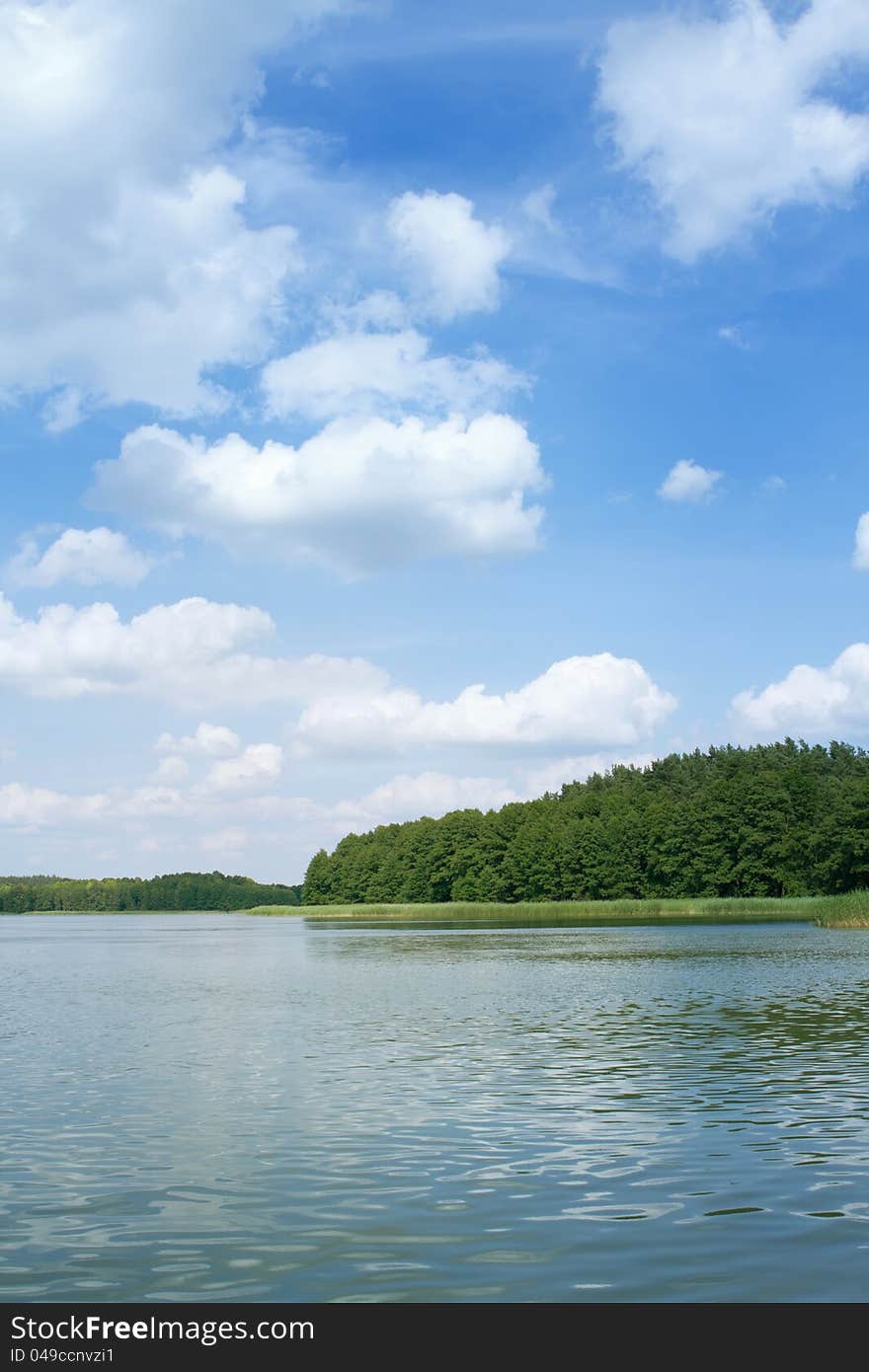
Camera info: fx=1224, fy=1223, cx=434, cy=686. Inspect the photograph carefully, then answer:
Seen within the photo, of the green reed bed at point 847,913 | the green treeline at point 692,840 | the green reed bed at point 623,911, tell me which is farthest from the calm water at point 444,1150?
the green treeline at point 692,840

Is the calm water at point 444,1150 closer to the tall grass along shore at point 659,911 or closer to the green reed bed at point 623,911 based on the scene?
the tall grass along shore at point 659,911

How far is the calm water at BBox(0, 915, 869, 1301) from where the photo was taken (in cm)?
1203

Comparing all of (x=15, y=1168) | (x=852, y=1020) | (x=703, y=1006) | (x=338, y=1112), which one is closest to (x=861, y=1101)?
(x=338, y=1112)

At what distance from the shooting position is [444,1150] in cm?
1745

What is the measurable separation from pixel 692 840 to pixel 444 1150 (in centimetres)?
14027

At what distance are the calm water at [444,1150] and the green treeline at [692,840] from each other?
94.0m

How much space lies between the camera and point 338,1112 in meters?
20.5

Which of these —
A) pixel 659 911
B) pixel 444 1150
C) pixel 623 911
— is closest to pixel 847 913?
pixel 659 911

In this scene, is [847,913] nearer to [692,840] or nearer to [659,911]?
[659,911]

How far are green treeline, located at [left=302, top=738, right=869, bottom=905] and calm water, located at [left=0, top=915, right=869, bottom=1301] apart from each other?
94.0m

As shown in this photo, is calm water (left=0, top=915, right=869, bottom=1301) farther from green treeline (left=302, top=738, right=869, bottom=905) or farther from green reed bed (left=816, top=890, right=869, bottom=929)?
green treeline (left=302, top=738, right=869, bottom=905)

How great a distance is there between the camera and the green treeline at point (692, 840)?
129125 mm

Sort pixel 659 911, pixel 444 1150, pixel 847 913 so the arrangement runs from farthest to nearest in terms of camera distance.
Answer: pixel 659 911 < pixel 847 913 < pixel 444 1150
